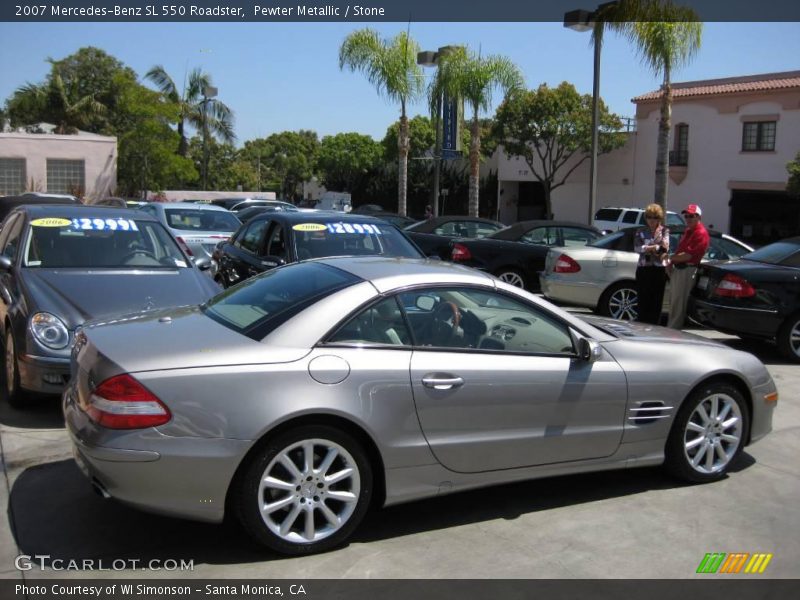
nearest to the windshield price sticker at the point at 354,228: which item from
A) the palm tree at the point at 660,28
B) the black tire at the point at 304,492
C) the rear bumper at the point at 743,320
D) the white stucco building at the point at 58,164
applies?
the rear bumper at the point at 743,320

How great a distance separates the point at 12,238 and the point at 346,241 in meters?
3.37

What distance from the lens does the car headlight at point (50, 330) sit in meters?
5.67

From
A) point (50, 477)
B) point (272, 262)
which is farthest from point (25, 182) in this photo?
A: point (50, 477)

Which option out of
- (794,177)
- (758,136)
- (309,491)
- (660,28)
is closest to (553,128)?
(758,136)

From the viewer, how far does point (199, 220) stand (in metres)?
13.8

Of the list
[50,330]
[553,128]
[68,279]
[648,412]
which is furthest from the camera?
[553,128]

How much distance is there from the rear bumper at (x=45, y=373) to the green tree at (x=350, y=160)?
51005 millimetres

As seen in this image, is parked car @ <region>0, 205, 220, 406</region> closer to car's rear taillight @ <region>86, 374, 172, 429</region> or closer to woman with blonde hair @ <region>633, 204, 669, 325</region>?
car's rear taillight @ <region>86, 374, 172, 429</region>

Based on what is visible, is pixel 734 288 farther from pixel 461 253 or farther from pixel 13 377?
pixel 13 377

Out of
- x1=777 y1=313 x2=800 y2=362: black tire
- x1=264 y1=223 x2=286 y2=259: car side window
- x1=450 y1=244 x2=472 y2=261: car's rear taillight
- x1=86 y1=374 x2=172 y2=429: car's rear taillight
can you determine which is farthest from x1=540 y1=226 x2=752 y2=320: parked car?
x1=86 y1=374 x2=172 y2=429: car's rear taillight

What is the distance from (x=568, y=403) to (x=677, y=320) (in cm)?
526

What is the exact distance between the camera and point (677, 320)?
9.13 m

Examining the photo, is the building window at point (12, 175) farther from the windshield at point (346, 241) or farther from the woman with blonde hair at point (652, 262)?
the woman with blonde hair at point (652, 262)
